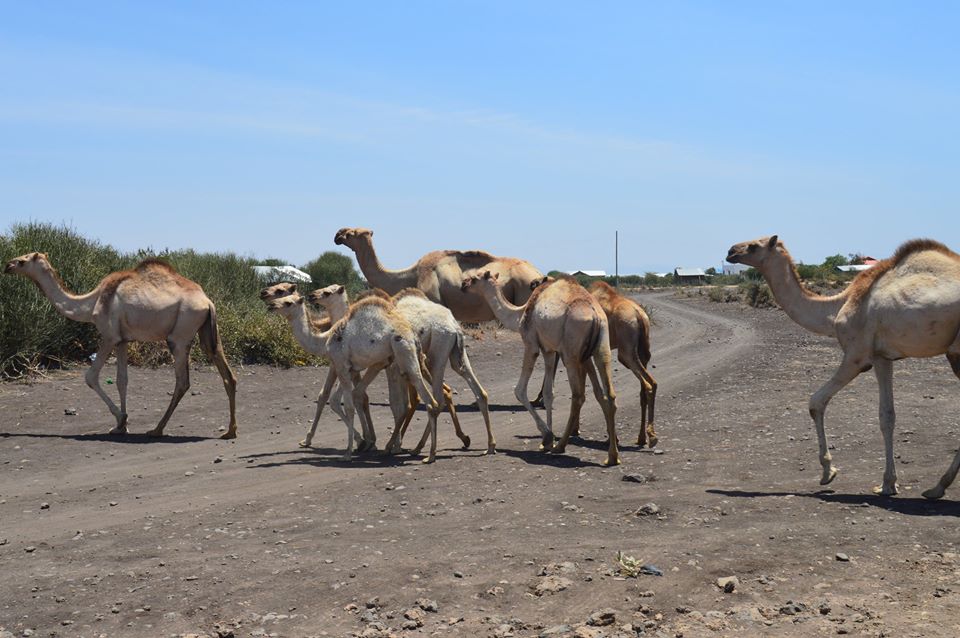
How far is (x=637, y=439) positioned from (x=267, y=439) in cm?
486

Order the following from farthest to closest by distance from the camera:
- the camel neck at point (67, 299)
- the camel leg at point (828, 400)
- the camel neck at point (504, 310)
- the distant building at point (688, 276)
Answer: the distant building at point (688, 276)
the camel neck at point (67, 299)
the camel neck at point (504, 310)
the camel leg at point (828, 400)

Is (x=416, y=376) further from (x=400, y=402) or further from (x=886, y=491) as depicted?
(x=886, y=491)

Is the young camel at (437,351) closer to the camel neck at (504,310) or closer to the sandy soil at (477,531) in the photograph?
the sandy soil at (477,531)

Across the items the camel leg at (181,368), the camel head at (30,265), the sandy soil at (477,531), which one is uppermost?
the camel head at (30,265)

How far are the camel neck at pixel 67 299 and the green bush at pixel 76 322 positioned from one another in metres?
2.66

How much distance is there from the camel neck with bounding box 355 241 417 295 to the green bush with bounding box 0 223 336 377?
2574mm

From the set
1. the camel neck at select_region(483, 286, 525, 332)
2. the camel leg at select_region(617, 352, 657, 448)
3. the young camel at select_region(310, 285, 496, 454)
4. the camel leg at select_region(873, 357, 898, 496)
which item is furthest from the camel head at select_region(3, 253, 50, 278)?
the camel leg at select_region(873, 357, 898, 496)

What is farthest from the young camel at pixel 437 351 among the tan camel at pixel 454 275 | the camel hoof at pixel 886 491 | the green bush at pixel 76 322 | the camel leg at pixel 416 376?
the green bush at pixel 76 322

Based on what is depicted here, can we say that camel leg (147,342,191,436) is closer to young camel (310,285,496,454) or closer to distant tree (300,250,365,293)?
young camel (310,285,496,454)

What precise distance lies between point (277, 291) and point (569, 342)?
3751 millimetres

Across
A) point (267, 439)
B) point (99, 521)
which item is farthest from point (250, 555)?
point (267, 439)

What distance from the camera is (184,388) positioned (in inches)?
576

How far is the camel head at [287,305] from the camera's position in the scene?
12977 mm

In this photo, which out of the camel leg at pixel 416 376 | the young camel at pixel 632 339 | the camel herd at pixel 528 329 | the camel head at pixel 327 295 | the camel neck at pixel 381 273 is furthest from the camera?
the camel neck at pixel 381 273
